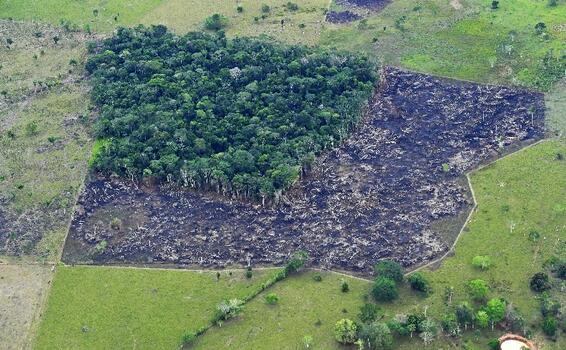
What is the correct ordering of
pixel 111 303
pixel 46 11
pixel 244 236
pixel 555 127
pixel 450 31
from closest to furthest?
pixel 111 303 → pixel 244 236 → pixel 555 127 → pixel 450 31 → pixel 46 11

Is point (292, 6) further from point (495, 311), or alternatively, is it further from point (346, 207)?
point (495, 311)

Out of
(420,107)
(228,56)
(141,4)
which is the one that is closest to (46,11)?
(141,4)

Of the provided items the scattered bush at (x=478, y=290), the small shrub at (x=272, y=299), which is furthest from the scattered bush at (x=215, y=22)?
the scattered bush at (x=478, y=290)

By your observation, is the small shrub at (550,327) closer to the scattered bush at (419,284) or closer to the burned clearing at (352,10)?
the scattered bush at (419,284)

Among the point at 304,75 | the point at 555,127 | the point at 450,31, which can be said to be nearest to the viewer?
the point at 555,127

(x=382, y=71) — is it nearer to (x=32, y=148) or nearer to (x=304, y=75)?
(x=304, y=75)

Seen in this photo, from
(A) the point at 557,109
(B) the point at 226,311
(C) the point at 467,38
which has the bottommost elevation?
(A) the point at 557,109

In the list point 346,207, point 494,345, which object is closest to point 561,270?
point 494,345
